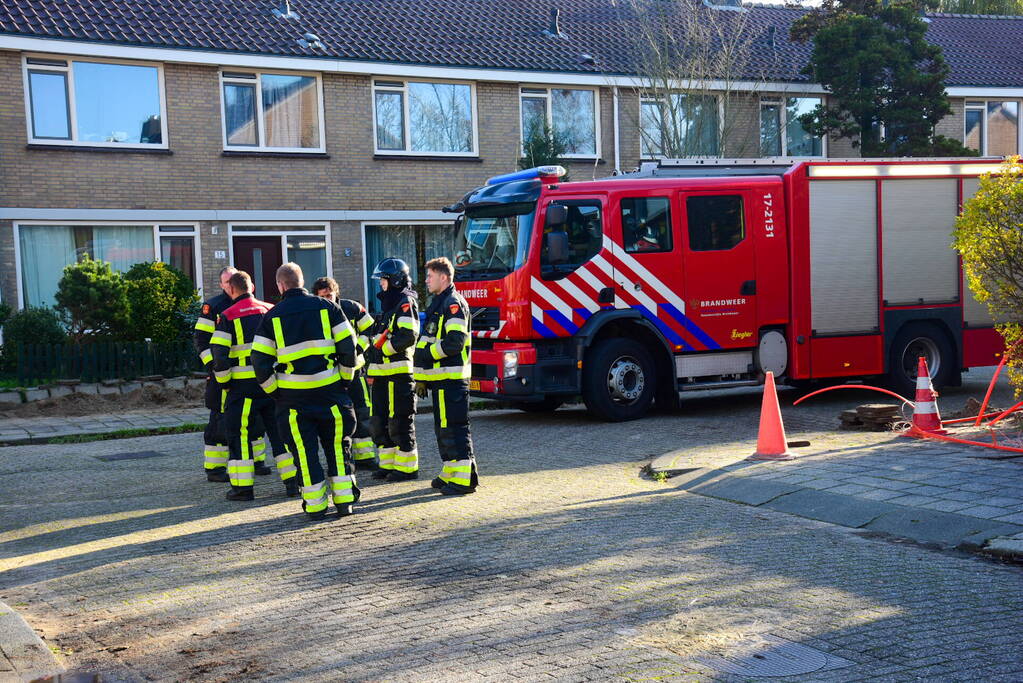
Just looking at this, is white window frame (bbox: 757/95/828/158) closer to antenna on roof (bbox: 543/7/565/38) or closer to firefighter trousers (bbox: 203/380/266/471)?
antenna on roof (bbox: 543/7/565/38)

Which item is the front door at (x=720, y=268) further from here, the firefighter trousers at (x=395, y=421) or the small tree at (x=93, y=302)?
the small tree at (x=93, y=302)

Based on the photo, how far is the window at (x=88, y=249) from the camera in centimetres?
1875

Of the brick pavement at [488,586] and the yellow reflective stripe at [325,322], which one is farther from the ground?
the yellow reflective stripe at [325,322]

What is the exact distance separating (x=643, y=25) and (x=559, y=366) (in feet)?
44.4

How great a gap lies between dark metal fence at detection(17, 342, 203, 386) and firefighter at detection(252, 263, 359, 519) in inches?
329

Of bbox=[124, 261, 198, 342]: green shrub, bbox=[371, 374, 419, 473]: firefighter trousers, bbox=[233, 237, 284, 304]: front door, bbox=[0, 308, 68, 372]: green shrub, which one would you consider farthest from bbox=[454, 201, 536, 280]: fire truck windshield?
bbox=[233, 237, 284, 304]: front door

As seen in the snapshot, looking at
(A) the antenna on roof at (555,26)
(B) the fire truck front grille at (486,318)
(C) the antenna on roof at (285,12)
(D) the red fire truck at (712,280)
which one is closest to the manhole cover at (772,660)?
(D) the red fire truck at (712,280)

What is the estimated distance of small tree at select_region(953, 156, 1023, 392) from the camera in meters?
Answer: 9.30

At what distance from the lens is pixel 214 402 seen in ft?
30.8

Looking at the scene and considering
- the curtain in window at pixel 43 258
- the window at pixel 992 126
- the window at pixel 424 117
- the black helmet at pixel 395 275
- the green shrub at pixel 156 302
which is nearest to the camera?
the black helmet at pixel 395 275

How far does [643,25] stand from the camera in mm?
23656

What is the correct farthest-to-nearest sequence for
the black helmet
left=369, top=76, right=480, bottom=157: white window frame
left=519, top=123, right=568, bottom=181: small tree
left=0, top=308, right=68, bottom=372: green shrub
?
left=369, top=76, right=480, bottom=157: white window frame, left=519, top=123, right=568, bottom=181: small tree, left=0, top=308, right=68, bottom=372: green shrub, the black helmet

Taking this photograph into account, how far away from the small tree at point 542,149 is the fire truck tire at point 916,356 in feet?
29.7

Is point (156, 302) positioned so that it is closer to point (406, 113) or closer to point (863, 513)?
point (406, 113)
